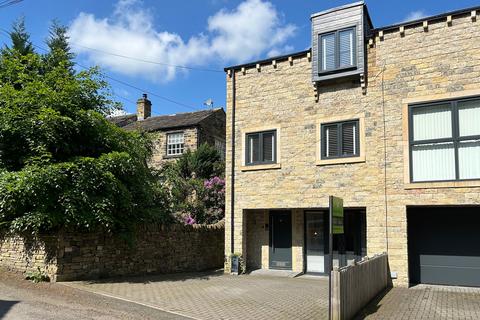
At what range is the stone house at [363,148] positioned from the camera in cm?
1291

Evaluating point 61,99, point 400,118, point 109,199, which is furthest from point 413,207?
point 61,99

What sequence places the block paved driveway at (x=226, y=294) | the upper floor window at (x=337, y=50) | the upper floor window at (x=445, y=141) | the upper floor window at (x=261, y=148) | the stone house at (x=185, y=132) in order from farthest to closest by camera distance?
the stone house at (x=185, y=132) → the upper floor window at (x=261, y=148) → the upper floor window at (x=337, y=50) → the upper floor window at (x=445, y=141) → the block paved driveway at (x=226, y=294)

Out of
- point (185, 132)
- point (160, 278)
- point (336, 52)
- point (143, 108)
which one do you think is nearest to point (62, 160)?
point (160, 278)

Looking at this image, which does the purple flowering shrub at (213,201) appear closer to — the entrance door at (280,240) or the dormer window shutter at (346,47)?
the entrance door at (280,240)

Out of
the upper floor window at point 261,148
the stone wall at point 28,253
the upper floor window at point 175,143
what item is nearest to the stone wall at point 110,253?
the stone wall at point 28,253

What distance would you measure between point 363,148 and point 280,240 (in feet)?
15.5

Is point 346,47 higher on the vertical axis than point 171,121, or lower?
higher

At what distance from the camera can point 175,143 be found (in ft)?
83.8

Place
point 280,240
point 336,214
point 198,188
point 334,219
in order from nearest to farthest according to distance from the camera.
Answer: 1. point 334,219
2. point 336,214
3. point 280,240
4. point 198,188

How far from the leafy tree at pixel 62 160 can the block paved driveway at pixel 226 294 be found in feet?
6.50

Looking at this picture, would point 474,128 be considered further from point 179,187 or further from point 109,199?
point 179,187

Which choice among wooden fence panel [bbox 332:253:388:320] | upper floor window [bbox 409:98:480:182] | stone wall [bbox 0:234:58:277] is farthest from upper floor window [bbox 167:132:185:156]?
wooden fence panel [bbox 332:253:388:320]

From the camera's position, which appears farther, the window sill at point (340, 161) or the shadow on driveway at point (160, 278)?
the window sill at point (340, 161)

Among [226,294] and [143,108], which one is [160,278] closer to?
[226,294]
